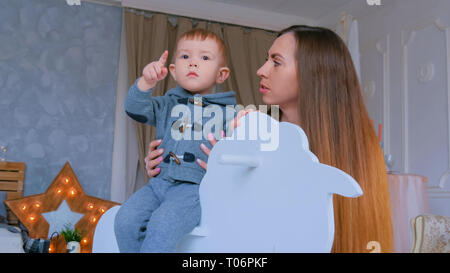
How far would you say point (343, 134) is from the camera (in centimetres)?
96

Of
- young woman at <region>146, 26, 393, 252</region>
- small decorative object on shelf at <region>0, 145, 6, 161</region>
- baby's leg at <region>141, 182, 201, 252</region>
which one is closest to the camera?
baby's leg at <region>141, 182, 201, 252</region>

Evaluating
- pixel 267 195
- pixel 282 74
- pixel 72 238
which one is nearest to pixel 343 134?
pixel 282 74

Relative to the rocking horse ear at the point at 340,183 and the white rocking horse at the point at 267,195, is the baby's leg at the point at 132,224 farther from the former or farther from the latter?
the rocking horse ear at the point at 340,183

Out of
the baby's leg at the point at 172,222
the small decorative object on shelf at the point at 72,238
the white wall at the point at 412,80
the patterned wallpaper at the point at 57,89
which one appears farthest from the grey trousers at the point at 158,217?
the patterned wallpaper at the point at 57,89

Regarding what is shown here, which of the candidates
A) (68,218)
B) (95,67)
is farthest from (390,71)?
(68,218)

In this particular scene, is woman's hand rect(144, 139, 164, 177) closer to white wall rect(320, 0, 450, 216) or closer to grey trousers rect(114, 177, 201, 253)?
grey trousers rect(114, 177, 201, 253)

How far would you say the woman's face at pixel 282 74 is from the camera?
1104mm

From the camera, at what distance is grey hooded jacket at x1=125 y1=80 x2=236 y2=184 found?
985mm

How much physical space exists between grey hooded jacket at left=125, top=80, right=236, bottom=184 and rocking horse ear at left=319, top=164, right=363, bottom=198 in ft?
1.39

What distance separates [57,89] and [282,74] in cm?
301

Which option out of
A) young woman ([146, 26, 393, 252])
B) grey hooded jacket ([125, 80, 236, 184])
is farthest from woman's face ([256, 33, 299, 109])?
grey hooded jacket ([125, 80, 236, 184])

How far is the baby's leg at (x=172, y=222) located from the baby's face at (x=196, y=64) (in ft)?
1.28

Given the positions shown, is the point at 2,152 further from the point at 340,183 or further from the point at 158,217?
the point at 340,183

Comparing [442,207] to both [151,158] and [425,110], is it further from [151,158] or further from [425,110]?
[151,158]
